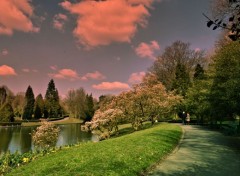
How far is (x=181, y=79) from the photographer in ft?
166

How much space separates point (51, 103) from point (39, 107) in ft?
29.5

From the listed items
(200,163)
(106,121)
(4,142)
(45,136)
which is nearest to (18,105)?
(4,142)

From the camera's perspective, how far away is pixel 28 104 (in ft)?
314

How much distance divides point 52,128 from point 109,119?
8897mm

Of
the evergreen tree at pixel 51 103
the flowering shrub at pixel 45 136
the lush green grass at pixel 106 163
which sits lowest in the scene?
the lush green grass at pixel 106 163

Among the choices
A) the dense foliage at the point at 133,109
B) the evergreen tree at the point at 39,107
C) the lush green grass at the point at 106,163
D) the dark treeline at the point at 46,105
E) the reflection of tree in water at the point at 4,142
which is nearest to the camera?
the lush green grass at the point at 106,163

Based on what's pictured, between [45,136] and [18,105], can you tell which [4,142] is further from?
[18,105]

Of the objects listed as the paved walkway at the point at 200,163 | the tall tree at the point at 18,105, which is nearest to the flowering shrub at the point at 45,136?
the paved walkway at the point at 200,163

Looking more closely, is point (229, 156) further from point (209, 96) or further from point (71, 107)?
point (71, 107)

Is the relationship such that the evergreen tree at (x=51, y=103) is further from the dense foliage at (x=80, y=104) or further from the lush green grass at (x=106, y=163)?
the lush green grass at (x=106, y=163)

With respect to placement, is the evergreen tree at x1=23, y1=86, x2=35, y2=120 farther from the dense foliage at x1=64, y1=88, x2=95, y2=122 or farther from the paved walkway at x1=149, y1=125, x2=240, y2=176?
the paved walkway at x1=149, y1=125, x2=240, y2=176

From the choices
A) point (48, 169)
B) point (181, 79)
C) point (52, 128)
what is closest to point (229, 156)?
point (48, 169)

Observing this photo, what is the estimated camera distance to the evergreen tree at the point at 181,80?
164 feet

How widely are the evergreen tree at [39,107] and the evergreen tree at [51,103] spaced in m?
2.70
